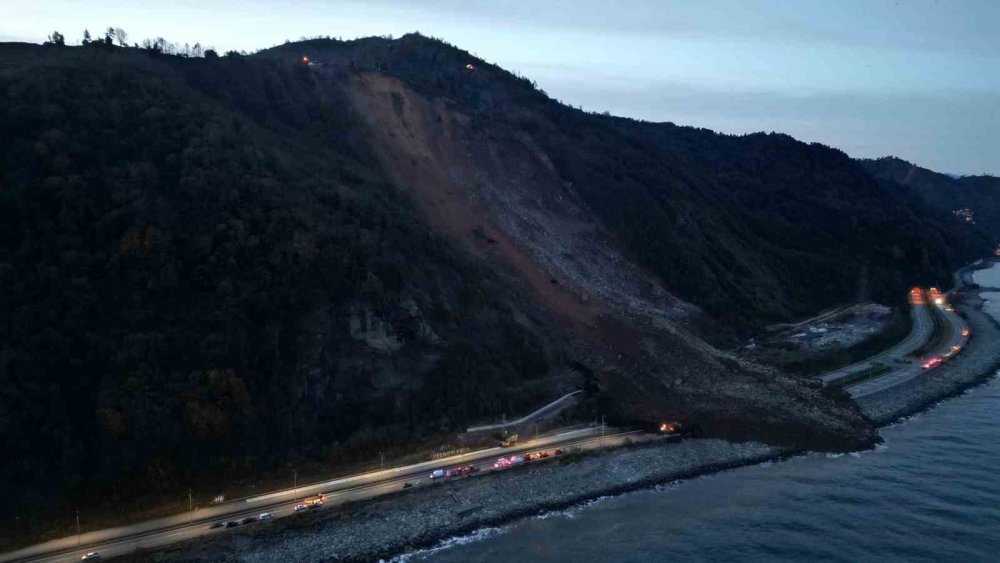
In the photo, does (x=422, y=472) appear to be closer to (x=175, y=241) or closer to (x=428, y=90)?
(x=175, y=241)

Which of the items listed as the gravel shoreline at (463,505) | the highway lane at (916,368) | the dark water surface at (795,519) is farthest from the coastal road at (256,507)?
the highway lane at (916,368)

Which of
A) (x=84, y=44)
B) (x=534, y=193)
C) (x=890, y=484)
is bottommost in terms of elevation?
(x=890, y=484)

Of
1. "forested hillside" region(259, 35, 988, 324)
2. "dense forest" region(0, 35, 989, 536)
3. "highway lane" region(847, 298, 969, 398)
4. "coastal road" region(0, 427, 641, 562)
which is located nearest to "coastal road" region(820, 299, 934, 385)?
"highway lane" region(847, 298, 969, 398)

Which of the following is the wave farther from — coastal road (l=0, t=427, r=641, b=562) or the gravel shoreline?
coastal road (l=0, t=427, r=641, b=562)

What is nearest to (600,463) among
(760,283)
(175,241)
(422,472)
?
(422,472)

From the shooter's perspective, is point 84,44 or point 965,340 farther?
point 965,340

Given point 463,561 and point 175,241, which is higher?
point 175,241
